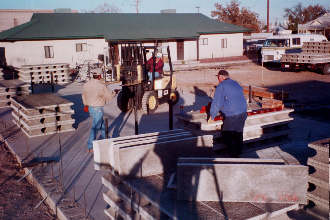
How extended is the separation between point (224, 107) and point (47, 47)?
80.2 ft

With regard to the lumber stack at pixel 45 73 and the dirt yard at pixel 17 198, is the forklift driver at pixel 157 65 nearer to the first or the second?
the dirt yard at pixel 17 198

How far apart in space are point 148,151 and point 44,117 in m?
6.20

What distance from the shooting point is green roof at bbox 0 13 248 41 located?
90.7 ft

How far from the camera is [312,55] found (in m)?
23.4

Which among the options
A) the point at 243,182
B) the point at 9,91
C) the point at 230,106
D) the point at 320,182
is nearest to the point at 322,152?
the point at 320,182

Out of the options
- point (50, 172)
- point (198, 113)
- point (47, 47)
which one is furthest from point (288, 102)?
point (47, 47)

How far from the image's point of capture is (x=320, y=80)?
2142 cm

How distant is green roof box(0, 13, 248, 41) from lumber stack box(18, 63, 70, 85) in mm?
5402

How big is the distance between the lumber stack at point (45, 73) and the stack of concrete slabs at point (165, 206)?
17603 mm

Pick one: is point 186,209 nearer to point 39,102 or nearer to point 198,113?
point 198,113

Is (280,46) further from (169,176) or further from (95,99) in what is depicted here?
(169,176)

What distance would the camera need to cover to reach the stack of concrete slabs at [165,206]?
11.9 ft

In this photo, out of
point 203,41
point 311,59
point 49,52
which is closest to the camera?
point 311,59

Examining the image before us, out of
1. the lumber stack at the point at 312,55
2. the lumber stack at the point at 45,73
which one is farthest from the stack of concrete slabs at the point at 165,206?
the lumber stack at the point at 312,55
